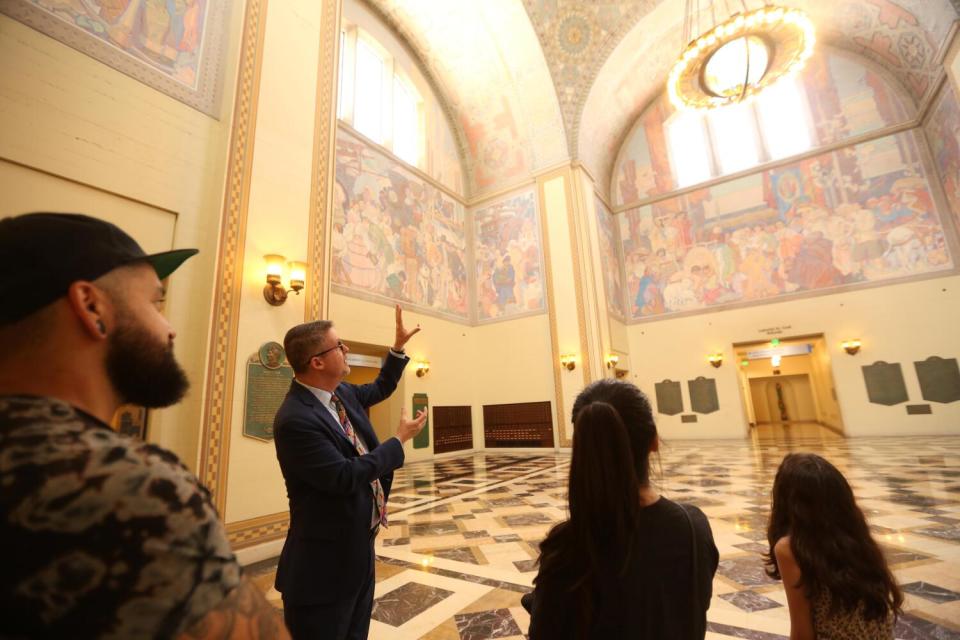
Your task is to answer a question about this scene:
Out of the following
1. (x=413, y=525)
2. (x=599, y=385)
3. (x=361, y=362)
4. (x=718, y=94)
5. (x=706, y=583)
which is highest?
(x=718, y=94)

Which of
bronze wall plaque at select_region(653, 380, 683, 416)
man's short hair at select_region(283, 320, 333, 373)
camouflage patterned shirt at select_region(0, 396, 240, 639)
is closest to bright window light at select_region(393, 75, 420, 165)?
bronze wall plaque at select_region(653, 380, 683, 416)

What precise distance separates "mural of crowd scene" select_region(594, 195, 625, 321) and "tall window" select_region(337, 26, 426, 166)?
259 inches

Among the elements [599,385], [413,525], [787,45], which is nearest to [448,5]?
[787,45]

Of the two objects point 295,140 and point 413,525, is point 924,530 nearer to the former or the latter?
point 413,525

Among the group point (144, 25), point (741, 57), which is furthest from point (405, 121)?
point (144, 25)

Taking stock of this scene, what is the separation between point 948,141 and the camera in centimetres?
1138

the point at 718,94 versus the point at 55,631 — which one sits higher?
the point at 718,94

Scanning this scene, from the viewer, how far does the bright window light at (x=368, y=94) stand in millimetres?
11445

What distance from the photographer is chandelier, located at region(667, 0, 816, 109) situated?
29.1 feet

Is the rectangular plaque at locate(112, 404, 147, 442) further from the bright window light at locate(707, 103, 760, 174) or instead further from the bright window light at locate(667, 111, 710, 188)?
the bright window light at locate(707, 103, 760, 174)

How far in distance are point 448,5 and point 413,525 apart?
529 inches

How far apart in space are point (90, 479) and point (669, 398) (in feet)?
52.4

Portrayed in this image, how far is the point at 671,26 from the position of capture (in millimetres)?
13469

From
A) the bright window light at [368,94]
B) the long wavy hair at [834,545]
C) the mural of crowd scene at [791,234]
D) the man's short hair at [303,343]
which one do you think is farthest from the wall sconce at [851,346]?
the man's short hair at [303,343]
